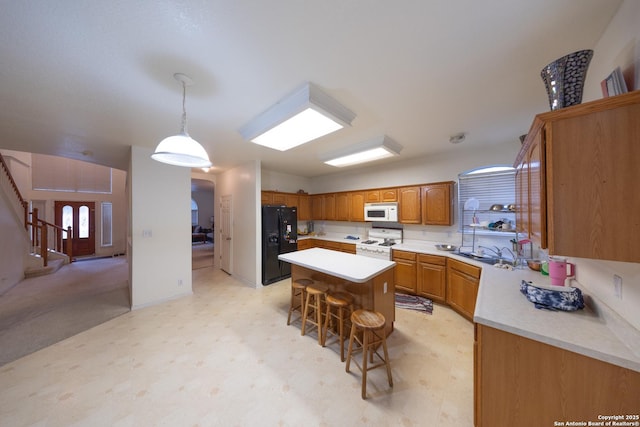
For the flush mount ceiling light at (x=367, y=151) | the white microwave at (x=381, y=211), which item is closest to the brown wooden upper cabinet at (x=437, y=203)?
the white microwave at (x=381, y=211)

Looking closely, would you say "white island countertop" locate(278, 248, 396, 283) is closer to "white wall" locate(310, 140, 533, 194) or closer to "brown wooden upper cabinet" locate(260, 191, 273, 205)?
"brown wooden upper cabinet" locate(260, 191, 273, 205)

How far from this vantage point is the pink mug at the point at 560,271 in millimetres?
1741

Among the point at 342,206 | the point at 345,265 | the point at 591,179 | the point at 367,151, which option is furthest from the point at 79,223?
the point at 591,179

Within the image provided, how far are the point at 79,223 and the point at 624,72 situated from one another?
460 inches

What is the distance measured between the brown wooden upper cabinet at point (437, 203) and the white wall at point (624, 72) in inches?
81.4

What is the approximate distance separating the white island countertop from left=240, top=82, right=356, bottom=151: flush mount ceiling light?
1.53 metres

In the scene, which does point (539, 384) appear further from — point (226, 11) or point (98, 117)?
point (98, 117)

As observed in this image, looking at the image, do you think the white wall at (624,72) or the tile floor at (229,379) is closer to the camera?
the white wall at (624,72)

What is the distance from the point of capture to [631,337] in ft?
3.34

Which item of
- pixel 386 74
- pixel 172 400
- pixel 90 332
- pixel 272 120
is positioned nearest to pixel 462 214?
pixel 386 74

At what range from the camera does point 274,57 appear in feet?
4.64

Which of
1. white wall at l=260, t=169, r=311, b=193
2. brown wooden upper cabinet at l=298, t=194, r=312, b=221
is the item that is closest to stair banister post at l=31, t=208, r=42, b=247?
white wall at l=260, t=169, r=311, b=193

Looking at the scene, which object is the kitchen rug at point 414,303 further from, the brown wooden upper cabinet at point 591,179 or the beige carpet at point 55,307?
the beige carpet at point 55,307

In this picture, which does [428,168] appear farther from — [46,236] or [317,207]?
[46,236]
